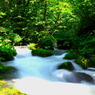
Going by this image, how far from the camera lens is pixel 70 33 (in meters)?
10.9

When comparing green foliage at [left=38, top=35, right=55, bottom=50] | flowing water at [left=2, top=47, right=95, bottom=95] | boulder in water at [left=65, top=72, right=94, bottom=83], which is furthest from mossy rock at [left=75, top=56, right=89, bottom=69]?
green foliage at [left=38, top=35, right=55, bottom=50]

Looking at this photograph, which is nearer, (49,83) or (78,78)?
(49,83)

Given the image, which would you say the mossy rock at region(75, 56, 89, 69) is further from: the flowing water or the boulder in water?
the boulder in water

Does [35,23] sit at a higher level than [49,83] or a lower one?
higher

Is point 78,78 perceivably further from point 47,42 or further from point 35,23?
point 35,23

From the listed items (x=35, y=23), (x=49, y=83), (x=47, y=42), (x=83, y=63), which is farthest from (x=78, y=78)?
(x=35, y=23)

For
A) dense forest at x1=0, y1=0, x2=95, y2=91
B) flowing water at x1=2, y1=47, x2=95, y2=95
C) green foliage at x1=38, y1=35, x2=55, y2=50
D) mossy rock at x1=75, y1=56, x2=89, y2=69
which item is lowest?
flowing water at x1=2, y1=47, x2=95, y2=95

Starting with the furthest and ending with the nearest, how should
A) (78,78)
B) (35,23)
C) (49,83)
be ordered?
(35,23), (78,78), (49,83)

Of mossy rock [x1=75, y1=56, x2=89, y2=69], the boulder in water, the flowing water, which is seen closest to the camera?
the flowing water

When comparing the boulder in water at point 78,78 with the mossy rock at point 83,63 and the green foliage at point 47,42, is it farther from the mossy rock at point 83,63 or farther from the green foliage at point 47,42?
the green foliage at point 47,42

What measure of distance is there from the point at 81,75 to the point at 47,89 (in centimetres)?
208

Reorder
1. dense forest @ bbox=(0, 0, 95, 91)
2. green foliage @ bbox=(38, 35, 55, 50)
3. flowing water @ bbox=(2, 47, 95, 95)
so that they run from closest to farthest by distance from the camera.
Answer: flowing water @ bbox=(2, 47, 95, 95) < green foliage @ bbox=(38, 35, 55, 50) < dense forest @ bbox=(0, 0, 95, 91)

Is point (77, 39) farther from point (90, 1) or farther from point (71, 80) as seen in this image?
point (71, 80)

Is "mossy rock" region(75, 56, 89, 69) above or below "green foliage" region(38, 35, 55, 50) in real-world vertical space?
below
